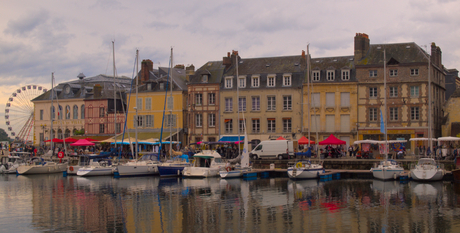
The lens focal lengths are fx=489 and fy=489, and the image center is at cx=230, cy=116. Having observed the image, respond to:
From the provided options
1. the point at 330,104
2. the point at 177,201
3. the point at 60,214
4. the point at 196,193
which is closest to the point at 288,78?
the point at 330,104

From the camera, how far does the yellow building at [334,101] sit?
48.5 metres

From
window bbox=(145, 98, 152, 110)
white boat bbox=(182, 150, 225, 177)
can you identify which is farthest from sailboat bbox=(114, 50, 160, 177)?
window bbox=(145, 98, 152, 110)

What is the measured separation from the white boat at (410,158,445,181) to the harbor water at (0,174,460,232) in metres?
0.57

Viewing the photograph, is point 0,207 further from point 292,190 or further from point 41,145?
point 41,145

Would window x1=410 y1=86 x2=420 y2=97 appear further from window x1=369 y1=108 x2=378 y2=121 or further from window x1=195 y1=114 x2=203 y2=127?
window x1=195 y1=114 x2=203 y2=127

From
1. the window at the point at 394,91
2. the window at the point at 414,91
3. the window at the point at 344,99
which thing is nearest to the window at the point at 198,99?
the window at the point at 344,99

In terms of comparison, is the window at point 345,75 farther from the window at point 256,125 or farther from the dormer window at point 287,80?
the window at point 256,125

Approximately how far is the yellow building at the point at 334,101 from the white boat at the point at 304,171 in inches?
472

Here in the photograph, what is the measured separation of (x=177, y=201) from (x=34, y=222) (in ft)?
25.9

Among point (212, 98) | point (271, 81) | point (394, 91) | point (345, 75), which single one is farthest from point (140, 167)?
point (394, 91)

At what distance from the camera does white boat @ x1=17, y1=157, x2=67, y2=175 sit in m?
45.2

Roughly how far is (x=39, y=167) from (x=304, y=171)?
82.2ft

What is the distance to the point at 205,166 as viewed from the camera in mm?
40031

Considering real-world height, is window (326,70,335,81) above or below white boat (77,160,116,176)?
above
